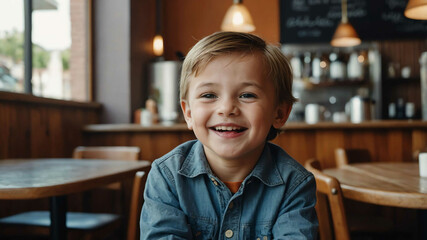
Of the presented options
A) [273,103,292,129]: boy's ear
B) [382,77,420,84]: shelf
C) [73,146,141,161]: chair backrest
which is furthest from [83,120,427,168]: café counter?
[382,77,420,84]: shelf

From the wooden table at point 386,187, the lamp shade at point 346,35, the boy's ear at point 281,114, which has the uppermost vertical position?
the lamp shade at point 346,35

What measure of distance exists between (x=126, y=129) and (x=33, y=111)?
0.81 m

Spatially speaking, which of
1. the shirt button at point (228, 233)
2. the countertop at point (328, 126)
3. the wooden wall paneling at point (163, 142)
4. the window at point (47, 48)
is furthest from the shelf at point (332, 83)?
the shirt button at point (228, 233)

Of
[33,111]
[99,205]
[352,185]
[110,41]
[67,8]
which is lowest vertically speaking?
[99,205]

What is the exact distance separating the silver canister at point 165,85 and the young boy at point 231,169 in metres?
3.16

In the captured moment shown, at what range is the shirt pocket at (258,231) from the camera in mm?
1013

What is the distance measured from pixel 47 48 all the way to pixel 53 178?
7.05ft

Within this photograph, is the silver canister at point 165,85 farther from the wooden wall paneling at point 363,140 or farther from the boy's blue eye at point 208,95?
the boy's blue eye at point 208,95

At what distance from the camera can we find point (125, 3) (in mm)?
3836

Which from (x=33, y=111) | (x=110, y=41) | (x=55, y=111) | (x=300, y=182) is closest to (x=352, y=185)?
(x=300, y=182)

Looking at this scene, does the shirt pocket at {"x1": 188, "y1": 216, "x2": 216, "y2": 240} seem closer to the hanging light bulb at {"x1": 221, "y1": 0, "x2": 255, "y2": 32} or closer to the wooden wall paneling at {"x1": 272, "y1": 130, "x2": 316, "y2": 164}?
the wooden wall paneling at {"x1": 272, "y1": 130, "x2": 316, "y2": 164}

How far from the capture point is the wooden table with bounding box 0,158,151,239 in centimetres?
115

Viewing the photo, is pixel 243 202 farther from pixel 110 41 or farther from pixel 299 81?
pixel 299 81

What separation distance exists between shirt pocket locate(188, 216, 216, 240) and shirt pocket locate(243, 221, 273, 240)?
90mm
